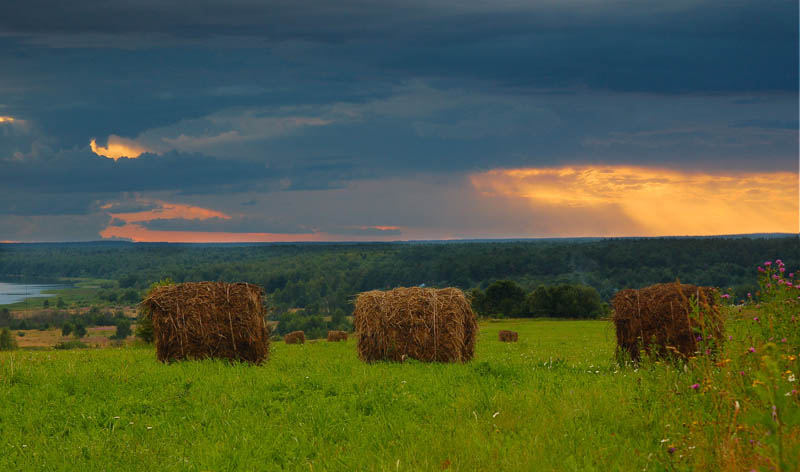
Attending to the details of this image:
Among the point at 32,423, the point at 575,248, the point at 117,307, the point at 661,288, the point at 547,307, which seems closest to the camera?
the point at 32,423

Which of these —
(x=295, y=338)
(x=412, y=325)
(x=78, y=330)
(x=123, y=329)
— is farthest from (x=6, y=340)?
(x=412, y=325)

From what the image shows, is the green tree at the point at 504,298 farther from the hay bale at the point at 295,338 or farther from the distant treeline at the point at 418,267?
the hay bale at the point at 295,338

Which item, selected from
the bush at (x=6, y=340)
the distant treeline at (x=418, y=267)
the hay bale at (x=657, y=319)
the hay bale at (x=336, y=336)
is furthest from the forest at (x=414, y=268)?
the hay bale at (x=657, y=319)

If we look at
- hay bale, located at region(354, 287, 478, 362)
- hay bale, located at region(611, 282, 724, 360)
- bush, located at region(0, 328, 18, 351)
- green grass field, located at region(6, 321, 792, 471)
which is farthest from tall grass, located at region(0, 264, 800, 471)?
bush, located at region(0, 328, 18, 351)

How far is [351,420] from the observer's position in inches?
415

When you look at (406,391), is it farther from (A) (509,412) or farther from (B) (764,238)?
(B) (764,238)

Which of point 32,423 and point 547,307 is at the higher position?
point 32,423

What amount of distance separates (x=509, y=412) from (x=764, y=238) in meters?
153

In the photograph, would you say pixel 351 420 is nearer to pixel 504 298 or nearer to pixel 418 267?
pixel 504 298

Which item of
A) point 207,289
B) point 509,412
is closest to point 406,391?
point 509,412

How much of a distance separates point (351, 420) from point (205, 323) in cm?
903

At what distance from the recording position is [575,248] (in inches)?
6196

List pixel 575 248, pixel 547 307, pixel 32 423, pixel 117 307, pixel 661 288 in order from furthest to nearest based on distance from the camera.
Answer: pixel 575 248, pixel 117 307, pixel 547 307, pixel 661 288, pixel 32 423

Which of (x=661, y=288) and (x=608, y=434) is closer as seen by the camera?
(x=608, y=434)
